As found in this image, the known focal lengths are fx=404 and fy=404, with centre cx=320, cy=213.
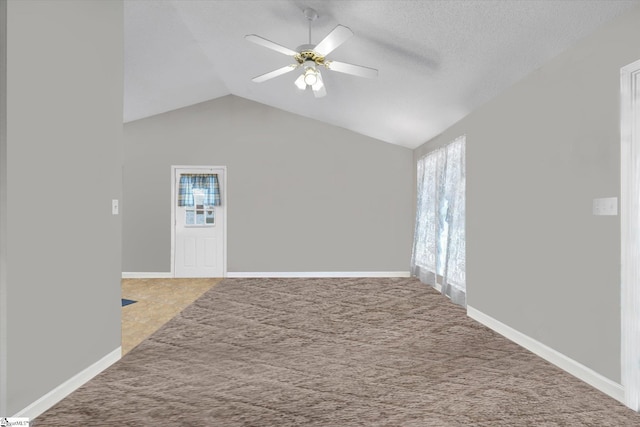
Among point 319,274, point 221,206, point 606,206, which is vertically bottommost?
point 319,274

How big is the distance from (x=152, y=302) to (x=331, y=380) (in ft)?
10.4

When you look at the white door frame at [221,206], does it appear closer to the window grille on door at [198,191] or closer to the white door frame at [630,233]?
the window grille on door at [198,191]

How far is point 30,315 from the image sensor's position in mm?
2037

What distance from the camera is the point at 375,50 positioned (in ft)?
12.4

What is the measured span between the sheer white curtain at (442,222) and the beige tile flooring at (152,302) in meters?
3.23

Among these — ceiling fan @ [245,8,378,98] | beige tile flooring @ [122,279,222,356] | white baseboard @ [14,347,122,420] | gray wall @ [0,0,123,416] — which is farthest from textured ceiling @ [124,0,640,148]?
white baseboard @ [14,347,122,420]

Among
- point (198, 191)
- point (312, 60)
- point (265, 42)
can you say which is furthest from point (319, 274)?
point (265, 42)

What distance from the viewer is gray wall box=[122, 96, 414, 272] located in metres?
6.80

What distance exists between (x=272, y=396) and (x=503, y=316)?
234 cm

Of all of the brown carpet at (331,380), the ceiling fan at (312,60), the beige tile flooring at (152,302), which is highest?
the ceiling fan at (312,60)

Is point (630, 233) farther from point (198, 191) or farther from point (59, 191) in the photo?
point (198, 191)

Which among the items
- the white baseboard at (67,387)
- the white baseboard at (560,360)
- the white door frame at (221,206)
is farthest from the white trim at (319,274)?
the white baseboard at (67,387)

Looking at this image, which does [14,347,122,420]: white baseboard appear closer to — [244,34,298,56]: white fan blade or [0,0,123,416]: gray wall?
[0,0,123,416]: gray wall

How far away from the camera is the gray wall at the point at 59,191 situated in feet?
6.35
